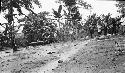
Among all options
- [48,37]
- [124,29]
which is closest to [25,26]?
[48,37]

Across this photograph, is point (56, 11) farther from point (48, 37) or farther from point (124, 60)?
point (124, 60)

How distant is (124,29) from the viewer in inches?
1410

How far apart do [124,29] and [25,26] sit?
18.9 metres

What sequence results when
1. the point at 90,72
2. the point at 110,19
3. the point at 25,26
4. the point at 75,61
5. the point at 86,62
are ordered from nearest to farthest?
1. the point at 90,72
2. the point at 86,62
3. the point at 75,61
4. the point at 110,19
5. the point at 25,26

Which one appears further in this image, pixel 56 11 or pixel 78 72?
pixel 56 11

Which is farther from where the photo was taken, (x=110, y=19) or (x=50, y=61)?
(x=110, y=19)

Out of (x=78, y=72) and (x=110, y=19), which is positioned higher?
(x=110, y=19)

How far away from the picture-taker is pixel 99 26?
107 ft

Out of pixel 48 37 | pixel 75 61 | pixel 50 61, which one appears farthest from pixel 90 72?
pixel 48 37

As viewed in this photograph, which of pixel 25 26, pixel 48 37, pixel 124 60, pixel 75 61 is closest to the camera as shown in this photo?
pixel 124 60

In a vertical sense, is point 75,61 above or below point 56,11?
below

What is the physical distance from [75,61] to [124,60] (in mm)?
3621

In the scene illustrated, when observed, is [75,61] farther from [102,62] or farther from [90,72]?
[90,72]

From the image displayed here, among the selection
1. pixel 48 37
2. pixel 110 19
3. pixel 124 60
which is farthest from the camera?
pixel 48 37
